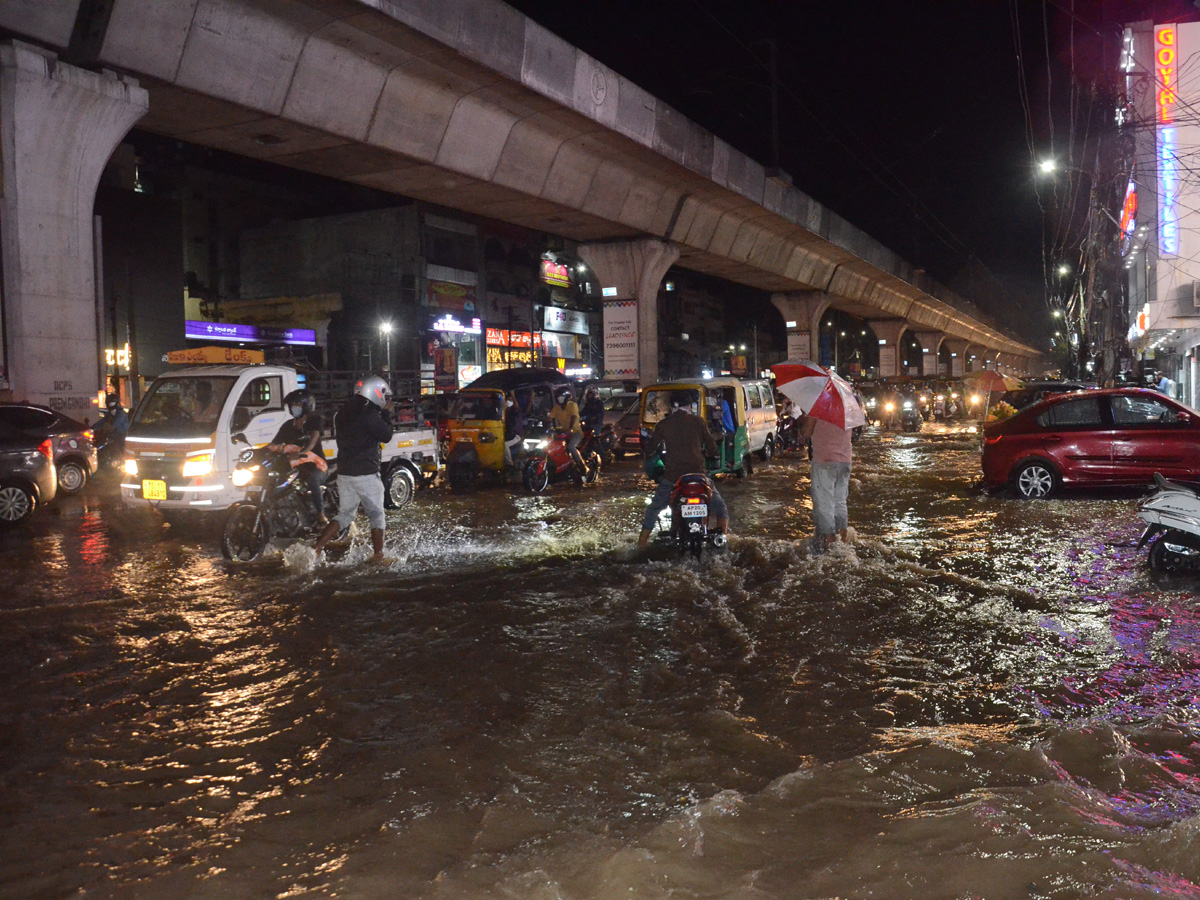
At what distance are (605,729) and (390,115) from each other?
13681 millimetres

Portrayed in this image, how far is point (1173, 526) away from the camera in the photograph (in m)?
7.48

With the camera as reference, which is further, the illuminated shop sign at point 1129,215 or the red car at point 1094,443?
the illuminated shop sign at point 1129,215

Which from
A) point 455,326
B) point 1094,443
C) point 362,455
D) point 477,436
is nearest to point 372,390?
point 362,455

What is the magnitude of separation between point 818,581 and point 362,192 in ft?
152

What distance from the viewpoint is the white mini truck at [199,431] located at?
11.1m

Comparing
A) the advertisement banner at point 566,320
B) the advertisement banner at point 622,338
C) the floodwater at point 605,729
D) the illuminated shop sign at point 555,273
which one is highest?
the illuminated shop sign at point 555,273

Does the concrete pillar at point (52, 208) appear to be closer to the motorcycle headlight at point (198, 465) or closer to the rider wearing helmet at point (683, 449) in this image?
the motorcycle headlight at point (198, 465)

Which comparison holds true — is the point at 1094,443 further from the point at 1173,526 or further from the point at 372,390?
the point at 372,390

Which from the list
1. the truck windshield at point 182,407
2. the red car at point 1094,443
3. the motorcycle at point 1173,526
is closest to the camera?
the motorcycle at point 1173,526

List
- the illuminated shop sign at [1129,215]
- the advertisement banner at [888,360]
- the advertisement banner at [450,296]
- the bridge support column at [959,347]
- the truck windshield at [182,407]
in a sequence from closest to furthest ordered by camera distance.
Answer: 1. the truck windshield at [182,407]
2. the illuminated shop sign at [1129,215]
3. the advertisement banner at [450,296]
4. the advertisement banner at [888,360]
5. the bridge support column at [959,347]

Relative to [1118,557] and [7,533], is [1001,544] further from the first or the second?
[7,533]

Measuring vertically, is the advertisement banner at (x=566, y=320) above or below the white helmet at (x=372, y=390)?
above

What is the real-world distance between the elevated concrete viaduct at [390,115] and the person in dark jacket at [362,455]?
636cm

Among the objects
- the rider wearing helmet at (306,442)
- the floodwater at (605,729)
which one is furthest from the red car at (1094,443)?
the rider wearing helmet at (306,442)
